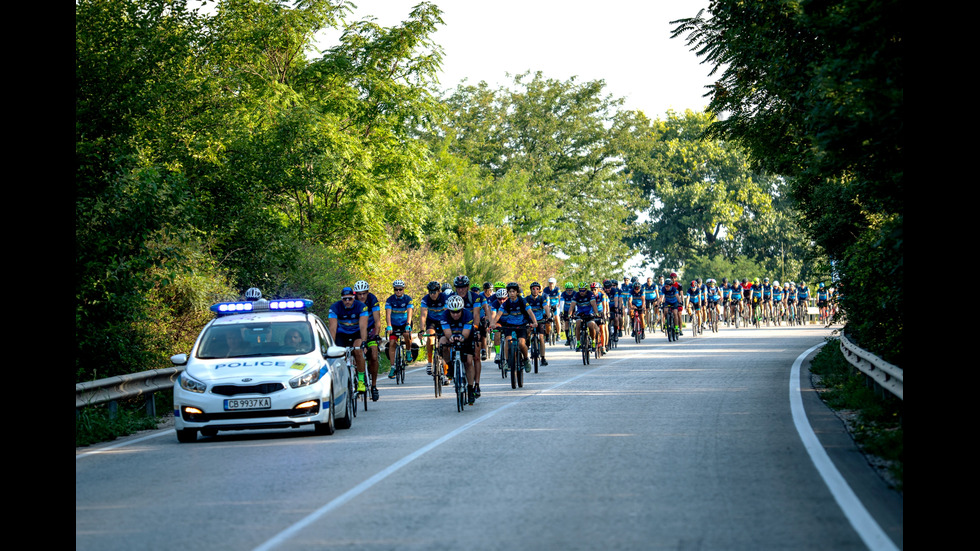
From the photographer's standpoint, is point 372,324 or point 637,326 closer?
point 372,324

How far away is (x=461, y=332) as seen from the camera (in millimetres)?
16969

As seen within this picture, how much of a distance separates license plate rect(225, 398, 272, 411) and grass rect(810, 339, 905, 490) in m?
6.39

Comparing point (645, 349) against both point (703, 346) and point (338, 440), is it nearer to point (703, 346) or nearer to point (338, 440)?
point (703, 346)

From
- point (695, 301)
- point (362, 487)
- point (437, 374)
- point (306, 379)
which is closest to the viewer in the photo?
point (362, 487)

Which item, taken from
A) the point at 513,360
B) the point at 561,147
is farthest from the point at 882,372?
the point at 561,147

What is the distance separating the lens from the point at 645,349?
32594 millimetres

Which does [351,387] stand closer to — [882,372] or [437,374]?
[437,374]

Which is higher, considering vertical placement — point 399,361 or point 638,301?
point 638,301

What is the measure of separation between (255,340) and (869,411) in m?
7.42

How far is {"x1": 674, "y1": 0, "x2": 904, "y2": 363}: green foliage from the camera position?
998cm

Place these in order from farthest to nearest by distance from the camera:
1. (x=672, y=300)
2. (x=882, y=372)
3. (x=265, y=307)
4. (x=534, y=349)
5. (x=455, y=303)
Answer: (x=672, y=300) < (x=534, y=349) < (x=455, y=303) < (x=265, y=307) < (x=882, y=372)

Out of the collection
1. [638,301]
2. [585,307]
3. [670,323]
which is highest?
[638,301]

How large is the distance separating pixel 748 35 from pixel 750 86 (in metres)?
2.73

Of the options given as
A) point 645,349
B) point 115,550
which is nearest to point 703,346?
point 645,349
